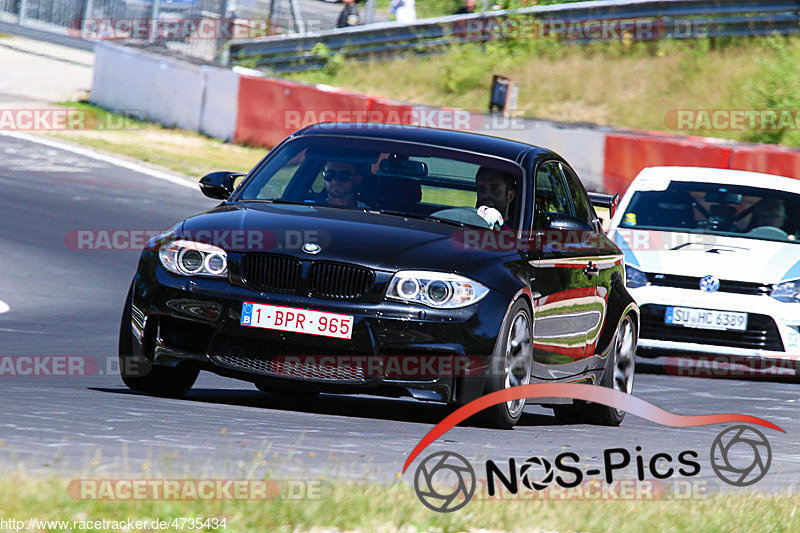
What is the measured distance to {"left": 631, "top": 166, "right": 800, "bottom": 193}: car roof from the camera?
1200 centimetres

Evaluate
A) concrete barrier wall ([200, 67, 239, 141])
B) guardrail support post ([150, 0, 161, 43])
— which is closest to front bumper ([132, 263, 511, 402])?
concrete barrier wall ([200, 67, 239, 141])

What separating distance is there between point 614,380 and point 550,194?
125 centimetres

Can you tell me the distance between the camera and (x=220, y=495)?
426 centimetres

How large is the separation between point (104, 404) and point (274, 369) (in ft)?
2.68

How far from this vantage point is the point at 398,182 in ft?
24.7

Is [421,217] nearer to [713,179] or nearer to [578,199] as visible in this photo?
[578,199]

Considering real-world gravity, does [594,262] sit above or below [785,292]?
above

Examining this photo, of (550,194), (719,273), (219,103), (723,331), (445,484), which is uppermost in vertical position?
(550,194)

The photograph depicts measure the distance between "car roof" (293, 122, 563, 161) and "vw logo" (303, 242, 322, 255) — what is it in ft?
4.44

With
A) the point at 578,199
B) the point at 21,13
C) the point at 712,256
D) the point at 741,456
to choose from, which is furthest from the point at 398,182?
the point at 21,13

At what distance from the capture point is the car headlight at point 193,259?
6680 millimetres

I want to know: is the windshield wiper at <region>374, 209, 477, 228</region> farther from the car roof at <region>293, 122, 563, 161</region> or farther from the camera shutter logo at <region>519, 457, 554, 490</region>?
the camera shutter logo at <region>519, 457, 554, 490</region>

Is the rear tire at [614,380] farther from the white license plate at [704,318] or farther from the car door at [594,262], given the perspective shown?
the white license plate at [704,318]

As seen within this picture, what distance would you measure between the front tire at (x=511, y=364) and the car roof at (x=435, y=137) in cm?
124
